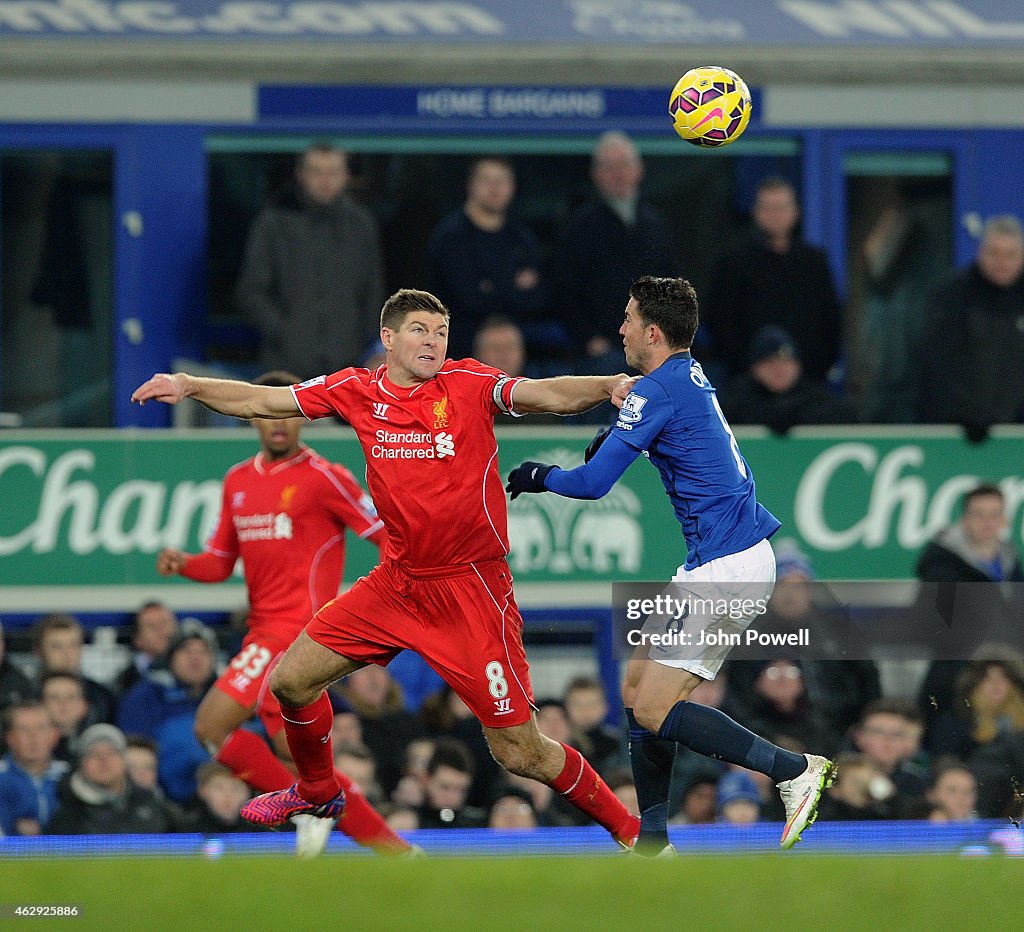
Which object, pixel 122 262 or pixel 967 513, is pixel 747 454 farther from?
pixel 122 262

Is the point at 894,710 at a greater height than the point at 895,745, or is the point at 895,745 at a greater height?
the point at 894,710

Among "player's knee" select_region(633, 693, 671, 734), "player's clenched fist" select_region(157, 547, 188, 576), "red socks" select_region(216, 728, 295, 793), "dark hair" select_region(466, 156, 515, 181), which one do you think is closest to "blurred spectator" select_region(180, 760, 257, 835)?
"red socks" select_region(216, 728, 295, 793)

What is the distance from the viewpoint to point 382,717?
11.0 meters

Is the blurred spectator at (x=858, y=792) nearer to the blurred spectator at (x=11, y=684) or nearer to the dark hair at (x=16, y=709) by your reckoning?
the dark hair at (x=16, y=709)

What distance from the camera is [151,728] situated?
10945 millimetres

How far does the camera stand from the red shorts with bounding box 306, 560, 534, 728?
7898mm

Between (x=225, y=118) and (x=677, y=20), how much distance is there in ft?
9.26

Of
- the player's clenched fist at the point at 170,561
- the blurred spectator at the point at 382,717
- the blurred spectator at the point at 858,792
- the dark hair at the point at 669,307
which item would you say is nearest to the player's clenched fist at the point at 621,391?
the dark hair at the point at 669,307

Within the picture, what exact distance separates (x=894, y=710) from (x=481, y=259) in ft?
11.5

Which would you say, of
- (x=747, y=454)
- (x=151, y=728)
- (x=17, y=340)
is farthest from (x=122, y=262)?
(x=747, y=454)

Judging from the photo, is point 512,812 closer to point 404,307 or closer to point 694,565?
point 694,565

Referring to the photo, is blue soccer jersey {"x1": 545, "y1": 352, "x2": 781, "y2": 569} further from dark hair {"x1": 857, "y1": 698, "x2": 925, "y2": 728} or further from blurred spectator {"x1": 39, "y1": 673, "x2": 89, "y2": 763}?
blurred spectator {"x1": 39, "y1": 673, "x2": 89, "y2": 763}

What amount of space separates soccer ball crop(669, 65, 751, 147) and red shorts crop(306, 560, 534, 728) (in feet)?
7.40

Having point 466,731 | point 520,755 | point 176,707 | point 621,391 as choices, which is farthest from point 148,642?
point 621,391
